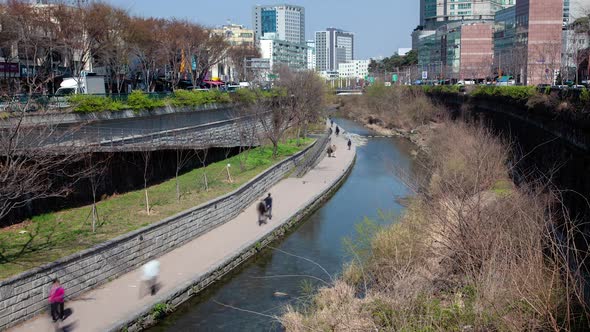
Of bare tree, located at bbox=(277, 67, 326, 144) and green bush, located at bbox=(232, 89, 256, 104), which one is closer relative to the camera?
green bush, located at bbox=(232, 89, 256, 104)

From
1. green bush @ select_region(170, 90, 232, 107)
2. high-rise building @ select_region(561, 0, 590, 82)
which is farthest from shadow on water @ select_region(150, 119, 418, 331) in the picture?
high-rise building @ select_region(561, 0, 590, 82)

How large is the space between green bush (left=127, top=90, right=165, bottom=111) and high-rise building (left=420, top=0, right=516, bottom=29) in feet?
519

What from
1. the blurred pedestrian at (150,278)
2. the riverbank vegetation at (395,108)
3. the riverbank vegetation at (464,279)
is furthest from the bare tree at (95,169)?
the riverbank vegetation at (395,108)

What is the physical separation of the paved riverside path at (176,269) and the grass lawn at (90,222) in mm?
1391

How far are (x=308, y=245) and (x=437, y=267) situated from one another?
976 cm

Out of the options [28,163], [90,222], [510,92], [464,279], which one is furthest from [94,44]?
[464,279]

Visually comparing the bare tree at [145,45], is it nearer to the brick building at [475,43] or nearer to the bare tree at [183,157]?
the bare tree at [183,157]

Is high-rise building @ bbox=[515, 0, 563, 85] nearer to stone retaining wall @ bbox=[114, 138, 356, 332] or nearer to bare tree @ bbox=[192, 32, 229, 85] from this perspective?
bare tree @ bbox=[192, 32, 229, 85]

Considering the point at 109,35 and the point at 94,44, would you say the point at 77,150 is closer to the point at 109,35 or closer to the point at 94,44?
the point at 94,44

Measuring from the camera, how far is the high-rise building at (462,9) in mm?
179500

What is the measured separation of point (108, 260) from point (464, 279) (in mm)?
10125

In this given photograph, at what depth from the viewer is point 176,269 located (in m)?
20.0

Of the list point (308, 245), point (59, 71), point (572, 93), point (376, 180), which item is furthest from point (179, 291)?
point (59, 71)

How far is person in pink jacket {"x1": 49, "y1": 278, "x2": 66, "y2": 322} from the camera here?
49.0ft
